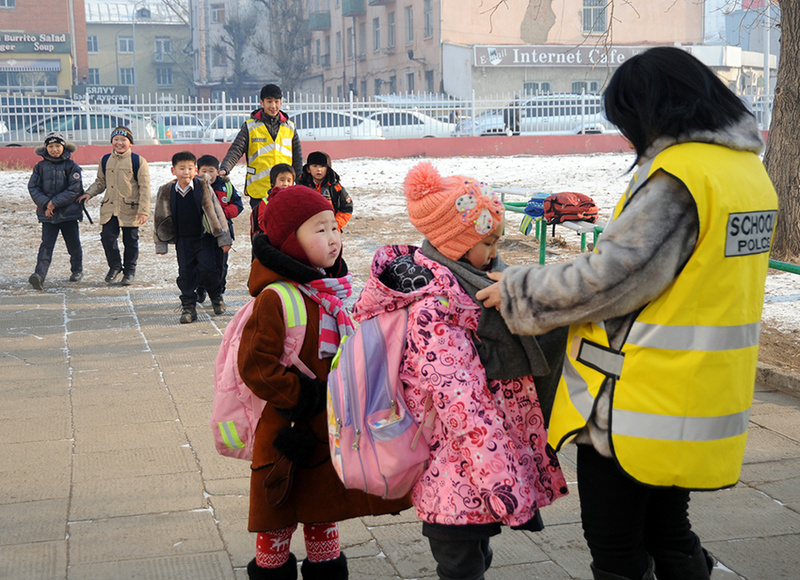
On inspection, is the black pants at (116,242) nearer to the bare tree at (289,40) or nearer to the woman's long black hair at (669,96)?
the woman's long black hair at (669,96)

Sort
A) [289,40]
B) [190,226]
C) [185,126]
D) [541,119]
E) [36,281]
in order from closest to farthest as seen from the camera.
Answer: [190,226] → [36,281] → [185,126] → [541,119] → [289,40]

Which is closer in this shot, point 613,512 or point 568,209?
point 613,512

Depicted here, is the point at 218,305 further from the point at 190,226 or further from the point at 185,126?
the point at 185,126

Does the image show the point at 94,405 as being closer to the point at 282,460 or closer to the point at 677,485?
the point at 282,460

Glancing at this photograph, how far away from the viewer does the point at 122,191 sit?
9539 millimetres

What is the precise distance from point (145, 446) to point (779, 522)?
304 cm

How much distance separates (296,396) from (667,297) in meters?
1.09

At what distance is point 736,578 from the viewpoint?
304 centimetres

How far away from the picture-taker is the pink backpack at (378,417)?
233cm

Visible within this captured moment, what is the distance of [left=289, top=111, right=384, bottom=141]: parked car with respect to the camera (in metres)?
22.6

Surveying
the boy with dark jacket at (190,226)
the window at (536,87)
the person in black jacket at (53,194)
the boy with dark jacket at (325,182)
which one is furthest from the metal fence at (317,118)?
the window at (536,87)

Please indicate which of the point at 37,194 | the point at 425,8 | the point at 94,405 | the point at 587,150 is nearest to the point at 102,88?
the point at 425,8

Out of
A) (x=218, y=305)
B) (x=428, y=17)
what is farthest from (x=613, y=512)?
(x=428, y=17)

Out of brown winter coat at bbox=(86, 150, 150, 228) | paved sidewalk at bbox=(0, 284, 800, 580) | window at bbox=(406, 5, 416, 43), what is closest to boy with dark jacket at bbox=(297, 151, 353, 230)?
paved sidewalk at bbox=(0, 284, 800, 580)
